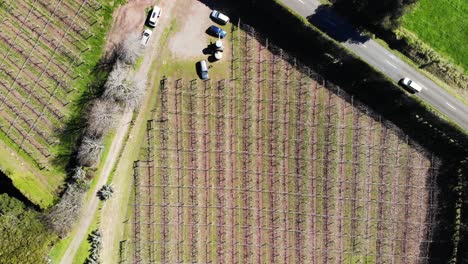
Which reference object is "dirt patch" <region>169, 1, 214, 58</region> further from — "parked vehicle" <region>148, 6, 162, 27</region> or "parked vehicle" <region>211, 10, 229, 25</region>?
"parked vehicle" <region>148, 6, 162, 27</region>

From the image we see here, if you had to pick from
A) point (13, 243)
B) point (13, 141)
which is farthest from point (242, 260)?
point (13, 141)

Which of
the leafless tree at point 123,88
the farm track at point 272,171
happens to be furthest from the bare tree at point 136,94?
the farm track at point 272,171

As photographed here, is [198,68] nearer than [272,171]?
Yes

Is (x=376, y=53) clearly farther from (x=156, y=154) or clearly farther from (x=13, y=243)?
(x=13, y=243)

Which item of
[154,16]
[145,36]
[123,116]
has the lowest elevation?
[123,116]

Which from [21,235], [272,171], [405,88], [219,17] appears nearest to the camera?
[21,235]

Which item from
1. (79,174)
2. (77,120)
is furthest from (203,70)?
(79,174)

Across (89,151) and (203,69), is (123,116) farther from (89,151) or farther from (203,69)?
(203,69)
